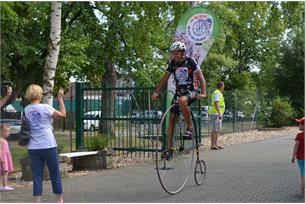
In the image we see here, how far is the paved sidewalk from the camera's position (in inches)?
338

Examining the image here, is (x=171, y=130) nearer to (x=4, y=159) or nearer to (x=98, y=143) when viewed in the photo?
(x=4, y=159)

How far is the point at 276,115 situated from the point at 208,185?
66.5ft

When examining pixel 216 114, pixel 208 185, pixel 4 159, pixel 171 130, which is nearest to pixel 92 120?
pixel 216 114

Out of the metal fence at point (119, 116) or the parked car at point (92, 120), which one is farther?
the parked car at point (92, 120)

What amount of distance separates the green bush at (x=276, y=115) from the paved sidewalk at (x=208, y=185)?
1614 cm

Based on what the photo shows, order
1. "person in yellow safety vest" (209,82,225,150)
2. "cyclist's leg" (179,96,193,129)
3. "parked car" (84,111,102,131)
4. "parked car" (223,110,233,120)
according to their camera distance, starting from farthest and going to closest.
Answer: "parked car" (223,110,233,120), "person in yellow safety vest" (209,82,225,150), "parked car" (84,111,102,131), "cyclist's leg" (179,96,193,129)

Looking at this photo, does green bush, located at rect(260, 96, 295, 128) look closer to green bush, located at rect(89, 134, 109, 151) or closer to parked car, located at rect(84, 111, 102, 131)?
parked car, located at rect(84, 111, 102, 131)

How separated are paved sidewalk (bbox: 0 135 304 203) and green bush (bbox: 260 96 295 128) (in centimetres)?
1614

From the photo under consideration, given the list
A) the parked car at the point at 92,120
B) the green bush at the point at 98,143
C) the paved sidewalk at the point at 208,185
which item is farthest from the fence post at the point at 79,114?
the paved sidewalk at the point at 208,185

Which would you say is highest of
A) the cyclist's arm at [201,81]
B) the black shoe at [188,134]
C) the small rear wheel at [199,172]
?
the cyclist's arm at [201,81]

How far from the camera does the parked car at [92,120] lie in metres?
14.6

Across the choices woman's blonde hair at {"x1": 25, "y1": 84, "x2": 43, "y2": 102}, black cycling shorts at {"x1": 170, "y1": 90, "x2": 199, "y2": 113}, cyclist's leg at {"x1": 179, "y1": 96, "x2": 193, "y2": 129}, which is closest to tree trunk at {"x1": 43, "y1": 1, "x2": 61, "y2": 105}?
black cycling shorts at {"x1": 170, "y1": 90, "x2": 199, "y2": 113}

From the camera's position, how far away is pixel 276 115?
2927 cm

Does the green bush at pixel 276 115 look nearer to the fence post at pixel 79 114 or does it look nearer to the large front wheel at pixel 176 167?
the fence post at pixel 79 114
